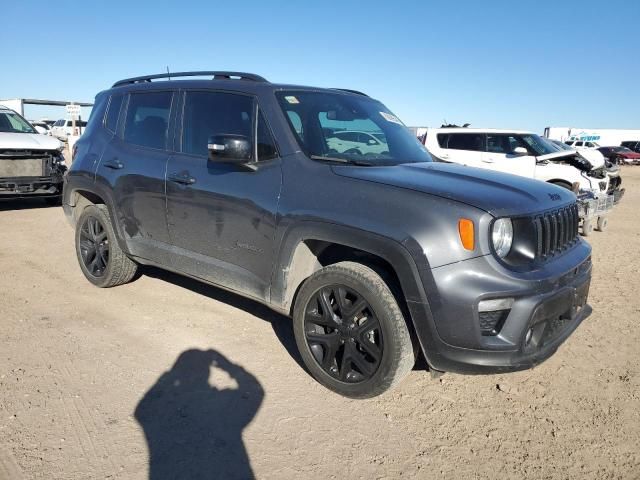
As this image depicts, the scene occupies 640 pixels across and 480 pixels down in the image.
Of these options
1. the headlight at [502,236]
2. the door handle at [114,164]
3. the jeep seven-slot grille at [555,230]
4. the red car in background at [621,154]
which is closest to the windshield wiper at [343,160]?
the headlight at [502,236]

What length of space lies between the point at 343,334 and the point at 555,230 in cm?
142

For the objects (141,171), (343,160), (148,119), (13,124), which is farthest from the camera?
(13,124)

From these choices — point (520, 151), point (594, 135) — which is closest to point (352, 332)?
point (520, 151)

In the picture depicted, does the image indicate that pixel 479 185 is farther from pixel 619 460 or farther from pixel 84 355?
pixel 84 355

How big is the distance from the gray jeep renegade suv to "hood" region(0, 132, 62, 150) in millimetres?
5388

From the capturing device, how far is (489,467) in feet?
8.20

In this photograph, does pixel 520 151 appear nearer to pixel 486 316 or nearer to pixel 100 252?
pixel 100 252

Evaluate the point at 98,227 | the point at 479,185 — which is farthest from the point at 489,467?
the point at 98,227

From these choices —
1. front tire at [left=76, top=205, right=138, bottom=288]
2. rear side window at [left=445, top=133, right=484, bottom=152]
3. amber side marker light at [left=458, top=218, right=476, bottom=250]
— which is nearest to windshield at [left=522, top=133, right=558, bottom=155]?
rear side window at [left=445, top=133, right=484, bottom=152]

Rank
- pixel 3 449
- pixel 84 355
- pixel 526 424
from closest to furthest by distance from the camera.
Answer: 1. pixel 3 449
2. pixel 526 424
3. pixel 84 355

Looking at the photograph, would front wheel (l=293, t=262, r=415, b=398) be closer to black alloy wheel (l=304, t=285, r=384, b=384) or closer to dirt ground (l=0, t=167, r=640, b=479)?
black alloy wheel (l=304, t=285, r=384, b=384)

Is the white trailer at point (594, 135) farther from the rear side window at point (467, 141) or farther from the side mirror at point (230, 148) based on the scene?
the side mirror at point (230, 148)

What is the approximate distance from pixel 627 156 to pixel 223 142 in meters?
37.2

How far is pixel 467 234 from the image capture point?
252 centimetres
